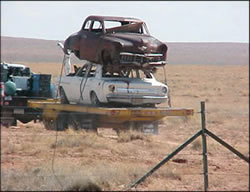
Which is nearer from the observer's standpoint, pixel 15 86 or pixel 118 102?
pixel 118 102

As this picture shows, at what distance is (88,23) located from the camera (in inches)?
693

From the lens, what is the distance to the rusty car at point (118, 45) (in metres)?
16.4

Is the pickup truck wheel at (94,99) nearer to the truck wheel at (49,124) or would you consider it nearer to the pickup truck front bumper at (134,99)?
the pickup truck front bumper at (134,99)

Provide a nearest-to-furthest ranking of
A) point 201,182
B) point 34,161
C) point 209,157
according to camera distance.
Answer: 1. point 201,182
2. point 34,161
3. point 209,157

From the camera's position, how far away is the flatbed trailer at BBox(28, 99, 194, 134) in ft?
51.2

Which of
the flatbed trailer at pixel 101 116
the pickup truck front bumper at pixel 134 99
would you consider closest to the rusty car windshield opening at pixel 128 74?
the pickup truck front bumper at pixel 134 99

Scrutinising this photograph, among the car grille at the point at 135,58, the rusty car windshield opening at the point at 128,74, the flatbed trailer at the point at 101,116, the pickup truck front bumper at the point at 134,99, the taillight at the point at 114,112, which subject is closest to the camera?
the taillight at the point at 114,112

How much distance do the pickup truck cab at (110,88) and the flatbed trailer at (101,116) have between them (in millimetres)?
400

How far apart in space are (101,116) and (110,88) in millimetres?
746

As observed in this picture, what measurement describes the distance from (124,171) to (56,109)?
5301mm

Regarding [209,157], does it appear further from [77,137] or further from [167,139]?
[167,139]

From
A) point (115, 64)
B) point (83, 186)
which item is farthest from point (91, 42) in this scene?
point (83, 186)

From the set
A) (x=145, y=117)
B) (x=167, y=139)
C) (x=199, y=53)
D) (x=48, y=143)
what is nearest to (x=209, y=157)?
(x=145, y=117)

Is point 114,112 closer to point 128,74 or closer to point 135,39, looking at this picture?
point 135,39
